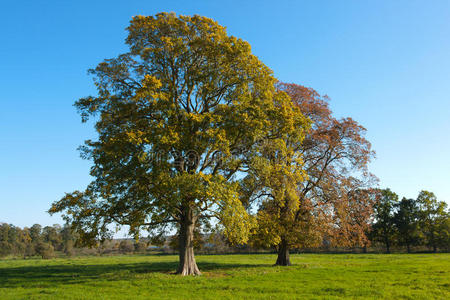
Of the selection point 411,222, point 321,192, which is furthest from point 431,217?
point 321,192

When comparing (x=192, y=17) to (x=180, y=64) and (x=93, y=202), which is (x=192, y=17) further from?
(x=93, y=202)

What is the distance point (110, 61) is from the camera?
22.7 m

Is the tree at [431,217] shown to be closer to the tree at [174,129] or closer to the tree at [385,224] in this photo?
the tree at [385,224]

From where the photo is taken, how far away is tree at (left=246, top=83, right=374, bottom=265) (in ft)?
88.2

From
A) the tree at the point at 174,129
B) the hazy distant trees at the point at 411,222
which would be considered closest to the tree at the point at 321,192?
the tree at the point at 174,129

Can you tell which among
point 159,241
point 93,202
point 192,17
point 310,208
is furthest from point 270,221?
point 192,17

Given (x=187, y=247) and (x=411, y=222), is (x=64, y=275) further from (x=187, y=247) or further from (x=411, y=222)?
(x=411, y=222)

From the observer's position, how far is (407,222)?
71.4m

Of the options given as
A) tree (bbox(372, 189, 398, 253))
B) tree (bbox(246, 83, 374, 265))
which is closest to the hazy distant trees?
tree (bbox(372, 189, 398, 253))

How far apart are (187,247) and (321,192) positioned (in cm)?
1389

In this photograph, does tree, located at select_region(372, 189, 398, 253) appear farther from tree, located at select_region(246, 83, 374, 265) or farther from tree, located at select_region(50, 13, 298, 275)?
tree, located at select_region(50, 13, 298, 275)

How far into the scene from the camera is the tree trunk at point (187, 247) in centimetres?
2220

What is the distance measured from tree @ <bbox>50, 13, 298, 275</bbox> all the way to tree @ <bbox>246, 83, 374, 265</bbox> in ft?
20.2

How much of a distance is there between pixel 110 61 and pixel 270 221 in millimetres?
17436
